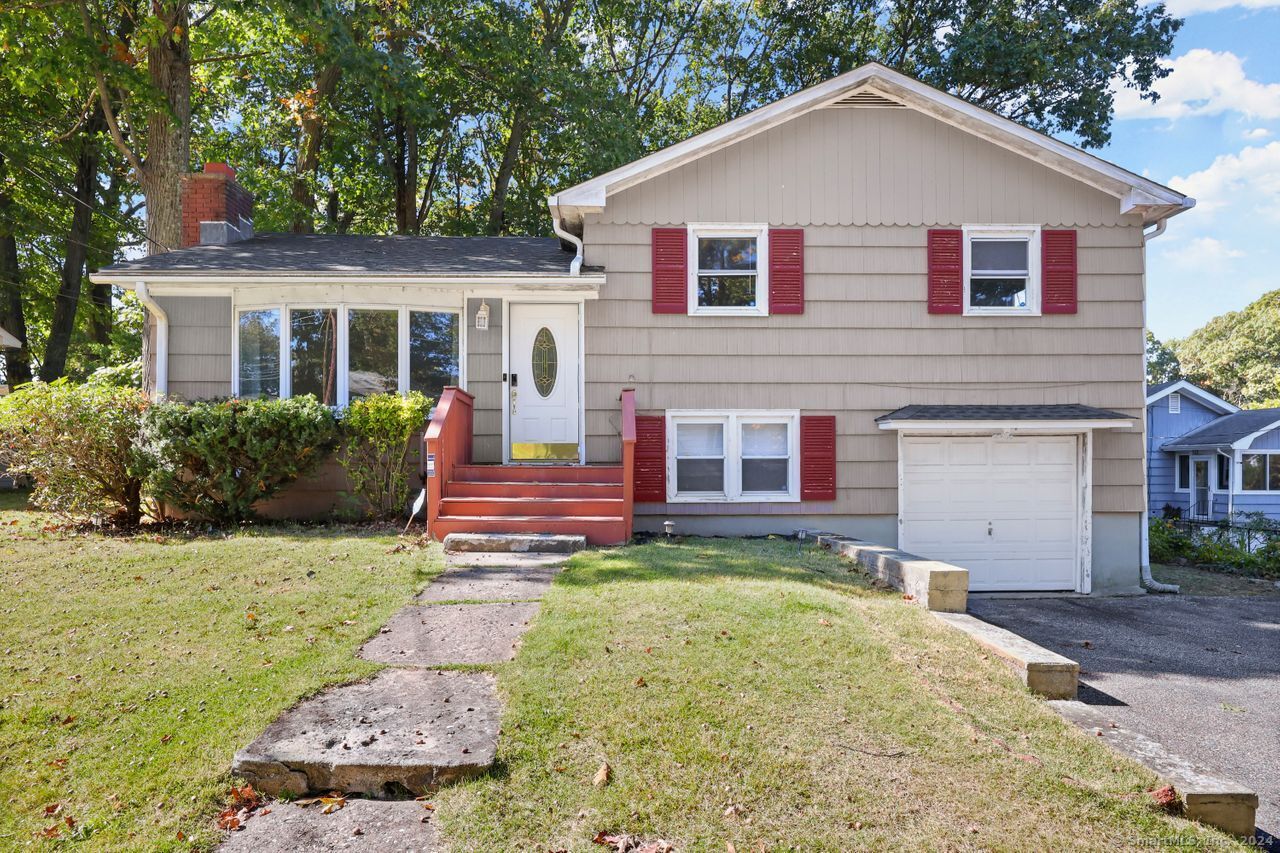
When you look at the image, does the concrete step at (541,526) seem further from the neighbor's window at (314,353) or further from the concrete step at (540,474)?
the neighbor's window at (314,353)

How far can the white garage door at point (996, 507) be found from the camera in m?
10.6

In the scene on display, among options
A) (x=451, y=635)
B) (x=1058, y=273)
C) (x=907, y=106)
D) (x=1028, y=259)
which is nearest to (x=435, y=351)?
(x=451, y=635)

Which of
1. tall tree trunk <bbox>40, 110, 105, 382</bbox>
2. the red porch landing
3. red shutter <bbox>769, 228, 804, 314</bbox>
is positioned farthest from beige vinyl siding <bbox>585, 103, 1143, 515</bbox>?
tall tree trunk <bbox>40, 110, 105, 382</bbox>

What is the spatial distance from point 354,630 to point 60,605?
8.04ft

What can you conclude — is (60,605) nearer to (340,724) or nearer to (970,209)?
(340,724)

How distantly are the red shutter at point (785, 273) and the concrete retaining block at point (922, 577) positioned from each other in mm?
3809

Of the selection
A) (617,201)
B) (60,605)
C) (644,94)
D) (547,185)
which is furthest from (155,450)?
(644,94)

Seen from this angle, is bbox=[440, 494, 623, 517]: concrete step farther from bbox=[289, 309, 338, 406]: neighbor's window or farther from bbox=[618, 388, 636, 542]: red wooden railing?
bbox=[289, 309, 338, 406]: neighbor's window

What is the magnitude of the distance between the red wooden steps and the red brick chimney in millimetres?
6070

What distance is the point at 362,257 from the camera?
11.0 m

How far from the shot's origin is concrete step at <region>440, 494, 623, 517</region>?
862 centimetres

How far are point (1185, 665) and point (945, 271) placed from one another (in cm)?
570

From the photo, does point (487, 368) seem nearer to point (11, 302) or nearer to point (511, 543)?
point (511, 543)

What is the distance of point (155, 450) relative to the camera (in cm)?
869
